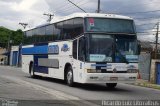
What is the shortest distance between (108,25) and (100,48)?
1.33 meters

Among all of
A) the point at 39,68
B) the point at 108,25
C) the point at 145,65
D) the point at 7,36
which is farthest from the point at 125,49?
the point at 7,36

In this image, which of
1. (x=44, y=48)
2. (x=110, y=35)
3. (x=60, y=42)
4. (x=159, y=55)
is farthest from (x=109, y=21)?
(x=159, y=55)

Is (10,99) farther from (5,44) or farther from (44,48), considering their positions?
(5,44)

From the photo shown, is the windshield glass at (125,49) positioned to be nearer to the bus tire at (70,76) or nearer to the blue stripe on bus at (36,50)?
the bus tire at (70,76)

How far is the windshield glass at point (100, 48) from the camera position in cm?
1912

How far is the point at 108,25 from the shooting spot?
65.2 feet

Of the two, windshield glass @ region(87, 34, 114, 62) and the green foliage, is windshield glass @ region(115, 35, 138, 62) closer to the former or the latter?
windshield glass @ region(87, 34, 114, 62)

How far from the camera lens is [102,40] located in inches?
762

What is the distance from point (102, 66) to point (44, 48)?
794 cm

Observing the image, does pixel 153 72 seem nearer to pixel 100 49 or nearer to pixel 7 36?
pixel 100 49

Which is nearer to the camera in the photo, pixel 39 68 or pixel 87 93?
pixel 87 93

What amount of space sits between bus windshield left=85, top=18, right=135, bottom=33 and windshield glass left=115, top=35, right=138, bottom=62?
1.25 ft

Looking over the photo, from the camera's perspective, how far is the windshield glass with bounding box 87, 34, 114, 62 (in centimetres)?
1912

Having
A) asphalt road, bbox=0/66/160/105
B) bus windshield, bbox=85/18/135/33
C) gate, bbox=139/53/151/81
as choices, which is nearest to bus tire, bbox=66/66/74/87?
asphalt road, bbox=0/66/160/105
